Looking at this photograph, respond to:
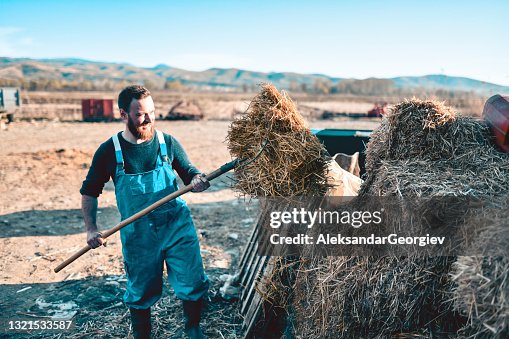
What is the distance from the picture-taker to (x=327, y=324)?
307cm

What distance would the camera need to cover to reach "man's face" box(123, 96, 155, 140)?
130 inches

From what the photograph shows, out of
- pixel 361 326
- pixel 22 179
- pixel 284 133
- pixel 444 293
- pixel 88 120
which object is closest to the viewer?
pixel 444 293

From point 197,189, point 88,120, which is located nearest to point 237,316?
point 197,189

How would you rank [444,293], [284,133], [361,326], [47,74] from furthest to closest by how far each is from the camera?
[47,74], [284,133], [361,326], [444,293]

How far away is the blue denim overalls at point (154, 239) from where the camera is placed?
3.35 metres

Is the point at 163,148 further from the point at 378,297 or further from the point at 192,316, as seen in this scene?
the point at 378,297

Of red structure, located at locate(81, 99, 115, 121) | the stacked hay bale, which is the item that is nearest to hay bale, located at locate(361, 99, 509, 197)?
the stacked hay bale

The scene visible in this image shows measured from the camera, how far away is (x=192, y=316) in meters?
3.49

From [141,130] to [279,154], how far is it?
44.5 inches

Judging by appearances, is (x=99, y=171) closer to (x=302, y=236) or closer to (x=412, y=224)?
(x=302, y=236)

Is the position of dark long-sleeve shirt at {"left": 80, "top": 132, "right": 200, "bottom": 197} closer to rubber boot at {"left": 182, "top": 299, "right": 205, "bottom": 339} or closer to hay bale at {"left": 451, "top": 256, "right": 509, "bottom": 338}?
rubber boot at {"left": 182, "top": 299, "right": 205, "bottom": 339}

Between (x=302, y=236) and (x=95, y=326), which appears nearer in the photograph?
(x=302, y=236)

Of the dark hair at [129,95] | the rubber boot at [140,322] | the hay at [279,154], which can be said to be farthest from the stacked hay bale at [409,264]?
the dark hair at [129,95]

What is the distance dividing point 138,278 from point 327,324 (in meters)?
1.53
